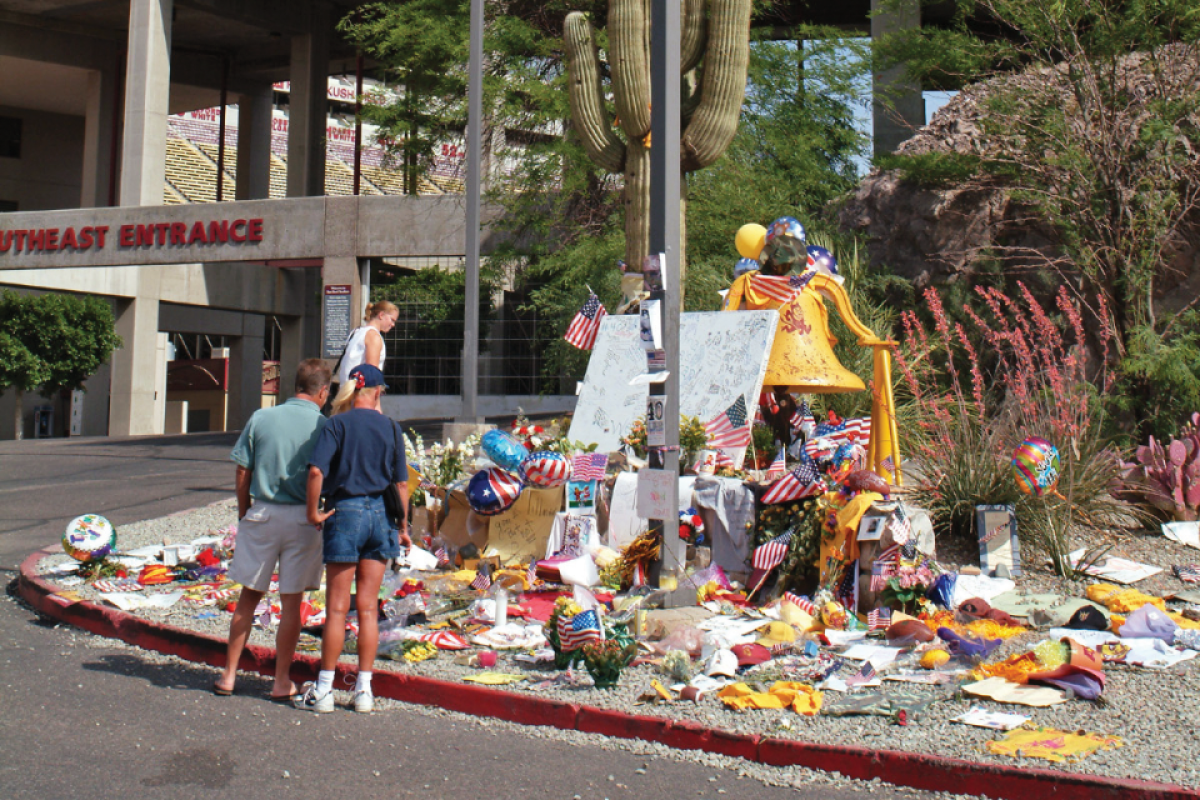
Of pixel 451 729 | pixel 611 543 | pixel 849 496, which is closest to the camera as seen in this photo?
pixel 451 729

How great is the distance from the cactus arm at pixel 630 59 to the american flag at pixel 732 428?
9.90 ft

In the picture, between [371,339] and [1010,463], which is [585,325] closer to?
[371,339]

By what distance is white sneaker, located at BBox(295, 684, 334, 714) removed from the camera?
5.10 meters

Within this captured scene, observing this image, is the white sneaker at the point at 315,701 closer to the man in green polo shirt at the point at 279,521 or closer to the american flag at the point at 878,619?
the man in green polo shirt at the point at 279,521

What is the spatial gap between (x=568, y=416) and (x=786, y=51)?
10.5m

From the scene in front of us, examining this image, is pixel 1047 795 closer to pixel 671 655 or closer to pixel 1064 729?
pixel 1064 729

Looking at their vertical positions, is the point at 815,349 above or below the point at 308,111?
below

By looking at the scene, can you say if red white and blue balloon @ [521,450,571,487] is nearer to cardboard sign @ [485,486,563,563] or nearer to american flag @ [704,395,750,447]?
cardboard sign @ [485,486,563,563]

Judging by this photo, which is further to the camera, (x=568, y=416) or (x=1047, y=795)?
(x=568, y=416)

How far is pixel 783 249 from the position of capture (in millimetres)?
9086

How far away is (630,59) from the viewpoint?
9930mm

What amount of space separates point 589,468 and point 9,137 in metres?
36.7

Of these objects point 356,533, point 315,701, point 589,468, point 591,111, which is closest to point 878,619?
point 589,468

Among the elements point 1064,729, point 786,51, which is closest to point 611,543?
point 1064,729
